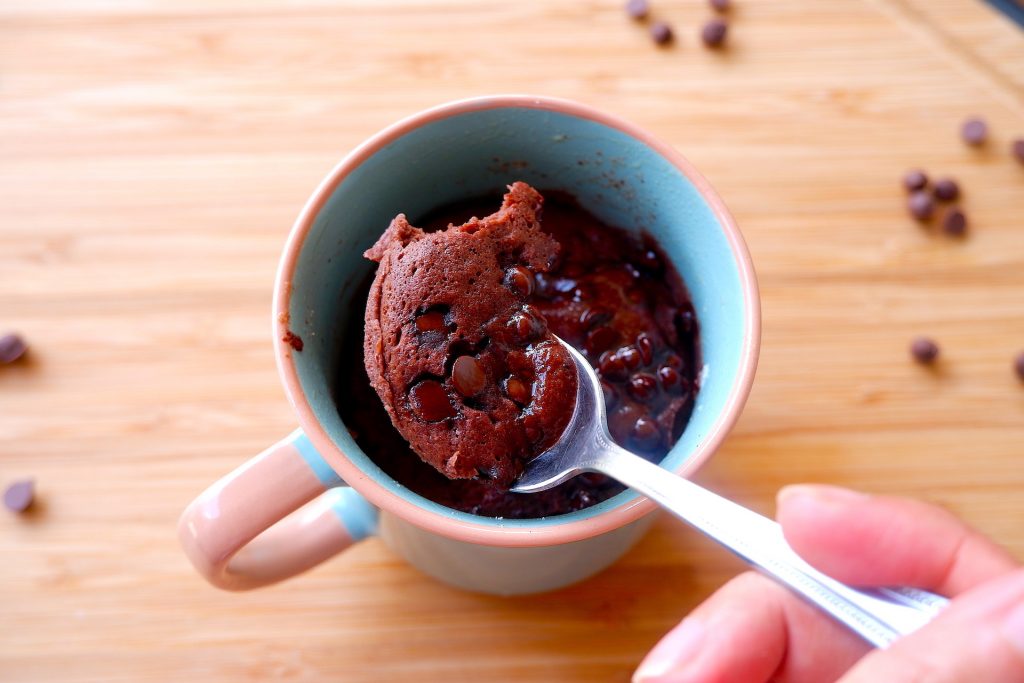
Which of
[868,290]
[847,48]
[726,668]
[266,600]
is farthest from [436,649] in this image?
[847,48]

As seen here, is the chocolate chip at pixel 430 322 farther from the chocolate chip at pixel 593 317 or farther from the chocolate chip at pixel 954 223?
the chocolate chip at pixel 954 223

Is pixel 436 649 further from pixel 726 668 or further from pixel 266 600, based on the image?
pixel 726 668

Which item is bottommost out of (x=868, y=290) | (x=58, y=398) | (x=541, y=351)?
(x=58, y=398)

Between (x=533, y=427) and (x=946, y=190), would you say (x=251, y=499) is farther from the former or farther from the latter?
(x=946, y=190)

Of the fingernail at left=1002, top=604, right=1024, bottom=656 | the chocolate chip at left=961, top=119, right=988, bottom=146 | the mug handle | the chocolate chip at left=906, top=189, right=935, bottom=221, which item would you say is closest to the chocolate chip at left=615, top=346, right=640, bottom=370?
the mug handle

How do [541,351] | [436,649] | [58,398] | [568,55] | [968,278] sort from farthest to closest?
[568,55] < [968,278] < [58,398] < [436,649] < [541,351]

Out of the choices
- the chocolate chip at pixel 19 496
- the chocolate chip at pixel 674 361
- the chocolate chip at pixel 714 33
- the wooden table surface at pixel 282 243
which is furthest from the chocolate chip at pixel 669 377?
the chocolate chip at pixel 19 496
